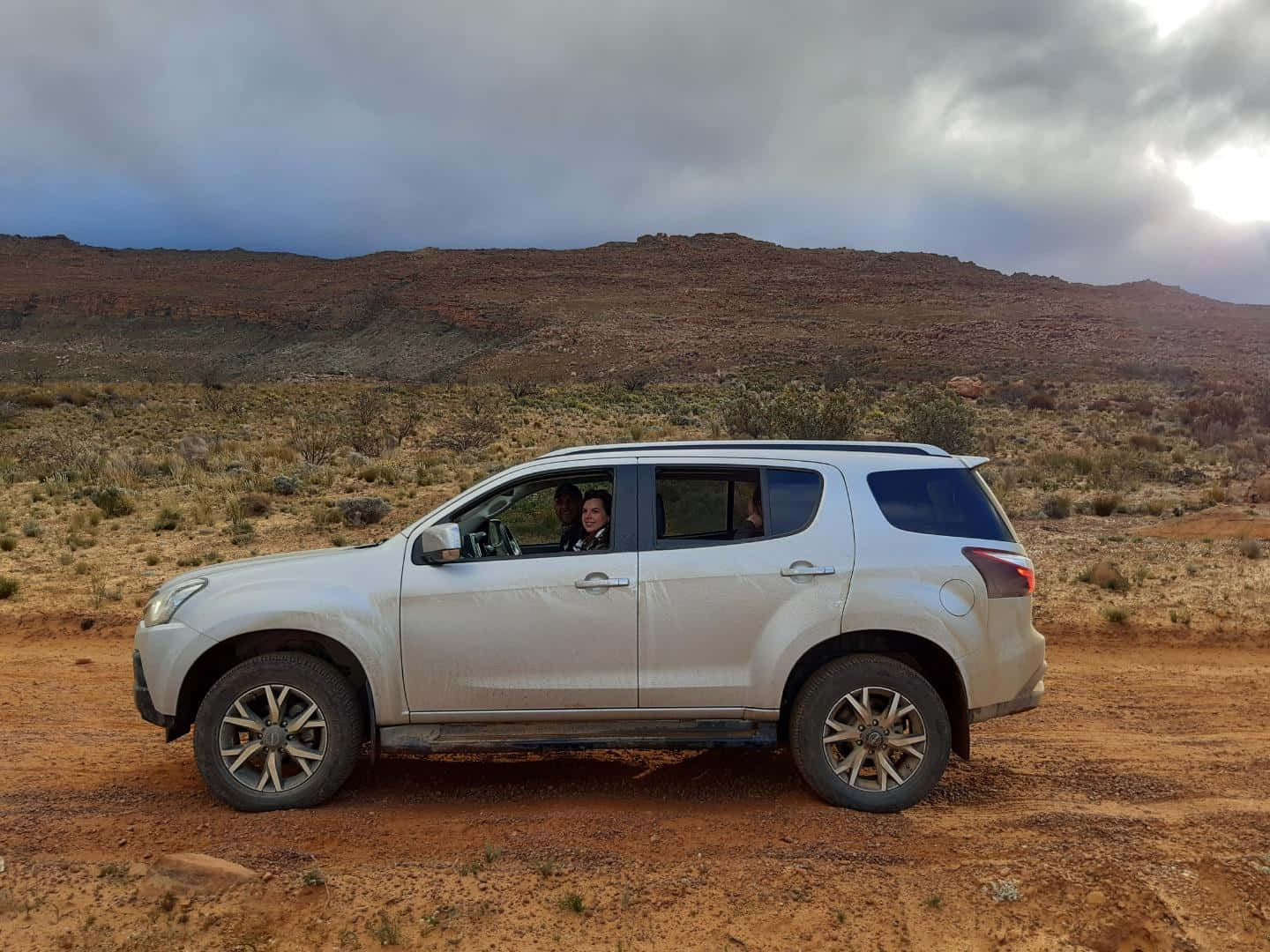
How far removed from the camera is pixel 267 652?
16.2 ft

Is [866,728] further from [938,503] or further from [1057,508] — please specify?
[1057,508]

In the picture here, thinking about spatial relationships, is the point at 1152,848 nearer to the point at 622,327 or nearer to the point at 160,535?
the point at 160,535

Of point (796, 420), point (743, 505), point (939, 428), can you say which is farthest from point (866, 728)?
point (939, 428)

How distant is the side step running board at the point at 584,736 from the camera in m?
4.70

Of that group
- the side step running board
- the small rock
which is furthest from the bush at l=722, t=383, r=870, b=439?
the small rock

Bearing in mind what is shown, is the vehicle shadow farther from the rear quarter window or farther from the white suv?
the rear quarter window

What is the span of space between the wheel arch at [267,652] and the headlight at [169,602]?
0.29 m

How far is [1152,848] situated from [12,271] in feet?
369

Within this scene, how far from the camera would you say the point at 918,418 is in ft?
72.9

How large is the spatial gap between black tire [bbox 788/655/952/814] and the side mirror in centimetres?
191

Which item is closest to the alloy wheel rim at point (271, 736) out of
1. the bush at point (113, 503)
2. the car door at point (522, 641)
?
the car door at point (522, 641)

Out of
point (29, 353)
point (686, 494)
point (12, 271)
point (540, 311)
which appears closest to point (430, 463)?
point (686, 494)

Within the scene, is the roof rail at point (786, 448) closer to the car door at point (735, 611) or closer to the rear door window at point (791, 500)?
the rear door window at point (791, 500)

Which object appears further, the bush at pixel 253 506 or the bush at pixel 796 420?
the bush at pixel 796 420
